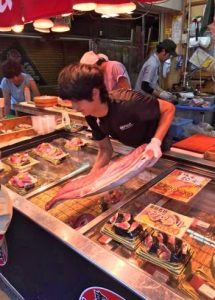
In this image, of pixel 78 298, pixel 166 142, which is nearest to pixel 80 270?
pixel 78 298

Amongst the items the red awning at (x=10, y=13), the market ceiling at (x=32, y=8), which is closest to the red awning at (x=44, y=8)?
the market ceiling at (x=32, y=8)

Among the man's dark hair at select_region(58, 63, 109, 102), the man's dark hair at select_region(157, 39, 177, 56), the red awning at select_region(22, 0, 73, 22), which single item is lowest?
the man's dark hair at select_region(58, 63, 109, 102)

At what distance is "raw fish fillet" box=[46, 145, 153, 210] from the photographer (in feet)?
4.00

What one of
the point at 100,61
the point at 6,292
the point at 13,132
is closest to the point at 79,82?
the point at 13,132

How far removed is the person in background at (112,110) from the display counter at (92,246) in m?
0.23

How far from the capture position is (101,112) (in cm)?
151

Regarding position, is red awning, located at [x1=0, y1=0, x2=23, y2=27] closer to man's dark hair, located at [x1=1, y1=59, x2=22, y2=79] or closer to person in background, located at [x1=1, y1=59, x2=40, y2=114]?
man's dark hair, located at [x1=1, y1=59, x2=22, y2=79]

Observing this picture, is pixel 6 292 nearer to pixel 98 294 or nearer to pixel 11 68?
pixel 98 294

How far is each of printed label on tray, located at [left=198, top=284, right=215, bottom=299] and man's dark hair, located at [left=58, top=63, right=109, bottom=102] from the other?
3.22 feet

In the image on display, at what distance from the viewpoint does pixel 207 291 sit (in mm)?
774

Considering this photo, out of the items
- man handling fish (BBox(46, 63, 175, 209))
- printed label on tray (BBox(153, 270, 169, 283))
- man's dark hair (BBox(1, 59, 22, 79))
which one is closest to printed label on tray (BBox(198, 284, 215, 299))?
printed label on tray (BBox(153, 270, 169, 283))

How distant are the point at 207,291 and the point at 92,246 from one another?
15.2 inches

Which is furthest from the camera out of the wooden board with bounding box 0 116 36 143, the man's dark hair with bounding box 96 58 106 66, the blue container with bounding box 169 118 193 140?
the blue container with bounding box 169 118 193 140

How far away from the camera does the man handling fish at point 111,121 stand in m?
1.26
